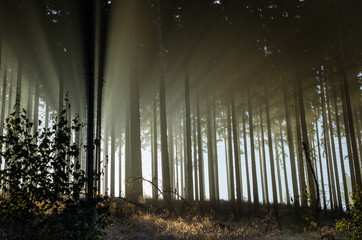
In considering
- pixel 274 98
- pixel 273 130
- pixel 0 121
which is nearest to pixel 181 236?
pixel 274 98

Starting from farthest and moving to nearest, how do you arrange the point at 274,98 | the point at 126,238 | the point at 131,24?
the point at 274,98 → the point at 131,24 → the point at 126,238

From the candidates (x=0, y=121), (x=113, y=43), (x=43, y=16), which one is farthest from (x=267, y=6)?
(x=0, y=121)

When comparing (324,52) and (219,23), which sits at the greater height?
(219,23)

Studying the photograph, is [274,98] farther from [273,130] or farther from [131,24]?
[131,24]

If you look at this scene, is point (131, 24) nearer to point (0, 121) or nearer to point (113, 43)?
point (113, 43)

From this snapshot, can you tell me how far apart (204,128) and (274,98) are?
898 centimetres

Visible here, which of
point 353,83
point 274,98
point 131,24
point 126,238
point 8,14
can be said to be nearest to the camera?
point 126,238

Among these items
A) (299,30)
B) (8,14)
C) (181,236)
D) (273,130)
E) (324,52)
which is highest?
(8,14)

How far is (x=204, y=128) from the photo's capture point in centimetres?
2973

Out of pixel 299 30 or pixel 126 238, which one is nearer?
pixel 126 238

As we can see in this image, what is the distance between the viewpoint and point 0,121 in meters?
23.2

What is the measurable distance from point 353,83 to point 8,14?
77.6 ft

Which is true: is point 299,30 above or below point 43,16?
below

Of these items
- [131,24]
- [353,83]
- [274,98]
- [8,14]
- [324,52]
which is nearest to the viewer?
[131,24]
